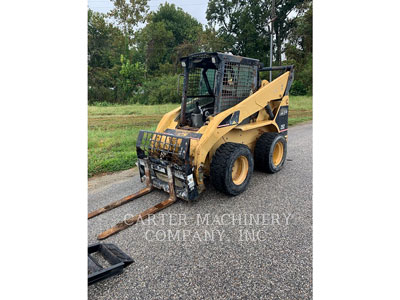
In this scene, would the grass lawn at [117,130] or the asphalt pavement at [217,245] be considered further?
the grass lawn at [117,130]

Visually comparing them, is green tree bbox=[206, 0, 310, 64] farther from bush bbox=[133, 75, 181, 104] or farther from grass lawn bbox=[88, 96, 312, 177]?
bush bbox=[133, 75, 181, 104]

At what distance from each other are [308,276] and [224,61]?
9.03ft

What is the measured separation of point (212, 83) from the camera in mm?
4102

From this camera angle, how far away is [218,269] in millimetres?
2023

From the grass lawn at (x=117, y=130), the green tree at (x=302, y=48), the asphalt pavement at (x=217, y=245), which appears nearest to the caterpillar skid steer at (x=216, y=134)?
the asphalt pavement at (x=217, y=245)

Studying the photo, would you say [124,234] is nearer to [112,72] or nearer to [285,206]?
[285,206]

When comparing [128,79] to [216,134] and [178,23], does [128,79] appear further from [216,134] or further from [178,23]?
[216,134]

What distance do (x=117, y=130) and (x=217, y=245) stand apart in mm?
6072

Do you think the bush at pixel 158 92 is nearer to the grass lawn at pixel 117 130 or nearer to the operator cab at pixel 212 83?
the grass lawn at pixel 117 130

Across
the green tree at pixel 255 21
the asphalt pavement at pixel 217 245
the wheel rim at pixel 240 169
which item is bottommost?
the asphalt pavement at pixel 217 245

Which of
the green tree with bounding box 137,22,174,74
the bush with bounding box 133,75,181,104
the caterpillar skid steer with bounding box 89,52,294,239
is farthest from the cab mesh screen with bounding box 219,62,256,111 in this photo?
the green tree with bounding box 137,22,174,74

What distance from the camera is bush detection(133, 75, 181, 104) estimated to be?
13125 millimetres

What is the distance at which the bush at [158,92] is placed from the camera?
13.1 metres

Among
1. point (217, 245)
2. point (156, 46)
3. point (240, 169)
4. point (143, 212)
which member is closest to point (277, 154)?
point (240, 169)
